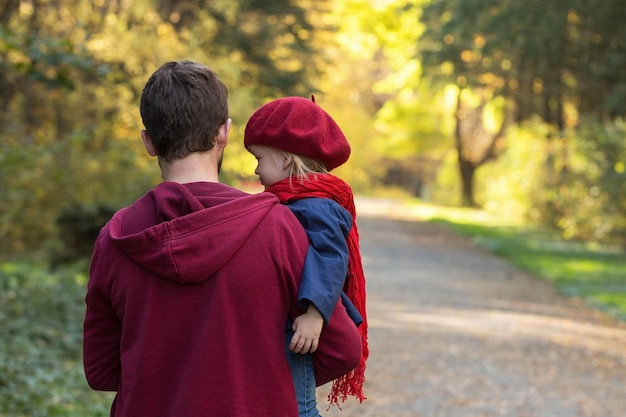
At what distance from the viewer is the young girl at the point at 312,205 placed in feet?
8.31

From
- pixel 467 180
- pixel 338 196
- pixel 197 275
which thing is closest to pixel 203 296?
pixel 197 275

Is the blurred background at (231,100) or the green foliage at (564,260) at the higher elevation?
the blurred background at (231,100)

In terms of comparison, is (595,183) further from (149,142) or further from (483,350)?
(149,142)

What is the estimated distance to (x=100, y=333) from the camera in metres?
2.65

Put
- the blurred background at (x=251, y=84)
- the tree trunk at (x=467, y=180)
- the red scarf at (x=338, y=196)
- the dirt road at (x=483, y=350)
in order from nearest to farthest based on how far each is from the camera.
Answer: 1. the red scarf at (x=338, y=196)
2. the dirt road at (x=483, y=350)
3. the blurred background at (x=251, y=84)
4. the tree trunk at (x=467, y=180)

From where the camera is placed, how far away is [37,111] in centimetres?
1778

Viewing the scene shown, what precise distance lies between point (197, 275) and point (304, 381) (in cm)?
42

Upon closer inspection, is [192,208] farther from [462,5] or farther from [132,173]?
[462,5]

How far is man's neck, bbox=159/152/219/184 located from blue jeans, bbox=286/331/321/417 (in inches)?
19.3

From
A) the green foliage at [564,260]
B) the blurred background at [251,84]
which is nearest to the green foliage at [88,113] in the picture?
the blurred background at [251,84]

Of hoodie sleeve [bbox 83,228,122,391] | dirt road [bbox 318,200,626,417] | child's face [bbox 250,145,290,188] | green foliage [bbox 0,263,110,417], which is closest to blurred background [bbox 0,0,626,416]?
green foliage [bbox 0,263,110,417]

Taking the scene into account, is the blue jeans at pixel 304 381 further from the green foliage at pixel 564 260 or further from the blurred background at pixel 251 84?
the green foliage at pixel 564 260

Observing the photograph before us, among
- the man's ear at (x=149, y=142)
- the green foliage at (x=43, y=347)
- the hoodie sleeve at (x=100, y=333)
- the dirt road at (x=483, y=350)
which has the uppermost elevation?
the man's ear at (x=149, y=142)

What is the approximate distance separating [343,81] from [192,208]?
2036 inches
